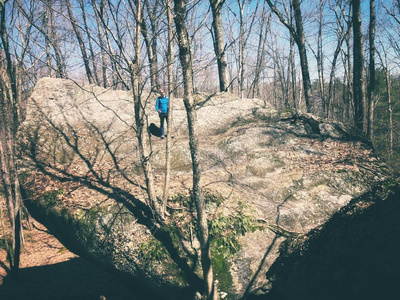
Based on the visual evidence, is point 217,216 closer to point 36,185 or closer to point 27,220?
point 36,185

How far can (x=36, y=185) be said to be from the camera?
8.48 m

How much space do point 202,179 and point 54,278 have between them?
5.51m

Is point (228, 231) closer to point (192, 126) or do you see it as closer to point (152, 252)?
point (152, 252)

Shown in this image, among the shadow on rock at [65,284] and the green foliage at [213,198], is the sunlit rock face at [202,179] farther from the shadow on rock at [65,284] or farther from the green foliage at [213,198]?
the shadow on rock at [65,284]

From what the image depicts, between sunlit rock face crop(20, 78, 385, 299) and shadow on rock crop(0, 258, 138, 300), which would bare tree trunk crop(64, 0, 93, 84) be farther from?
shadow on rock crop(0, 258, 138, 300)

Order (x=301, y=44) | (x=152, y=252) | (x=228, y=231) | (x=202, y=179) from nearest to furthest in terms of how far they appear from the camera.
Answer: (x=152, y=252)
(x=228, y=231)
(x=202, y=179)
(x=301, y=44)

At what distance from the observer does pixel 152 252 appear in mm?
6004

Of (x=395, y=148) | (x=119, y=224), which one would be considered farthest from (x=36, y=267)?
(x=395, y=148)

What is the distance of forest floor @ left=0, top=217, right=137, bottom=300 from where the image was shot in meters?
6.59

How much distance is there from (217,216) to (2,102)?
7.77 meters

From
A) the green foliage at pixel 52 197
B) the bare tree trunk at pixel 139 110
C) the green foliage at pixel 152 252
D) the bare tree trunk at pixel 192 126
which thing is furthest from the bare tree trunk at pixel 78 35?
the green foliage at pixel 152 252

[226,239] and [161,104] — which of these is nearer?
[226,239]

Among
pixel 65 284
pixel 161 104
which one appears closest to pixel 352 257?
pixel 161 104

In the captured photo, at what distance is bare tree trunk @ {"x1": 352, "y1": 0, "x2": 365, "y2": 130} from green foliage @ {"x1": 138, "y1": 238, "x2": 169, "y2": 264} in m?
9.42
